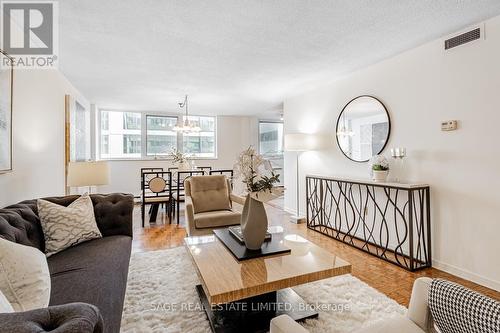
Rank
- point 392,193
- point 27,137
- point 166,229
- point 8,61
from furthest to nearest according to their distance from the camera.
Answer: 1. point 166,229
2. point 392,193
3. point 27,137
4. point 8,61

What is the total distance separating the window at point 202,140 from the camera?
280 inches

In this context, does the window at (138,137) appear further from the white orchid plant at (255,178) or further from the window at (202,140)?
the white orchid plant at (255,178)

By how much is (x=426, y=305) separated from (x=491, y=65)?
230 cm

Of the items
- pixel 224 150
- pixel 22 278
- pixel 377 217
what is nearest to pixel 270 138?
pixel 224 150

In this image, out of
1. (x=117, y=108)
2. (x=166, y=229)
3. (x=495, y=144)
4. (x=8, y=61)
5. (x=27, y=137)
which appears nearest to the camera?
(x=8, y=61)

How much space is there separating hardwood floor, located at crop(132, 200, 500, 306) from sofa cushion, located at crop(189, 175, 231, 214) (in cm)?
60

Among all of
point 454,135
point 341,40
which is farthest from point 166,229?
point 454,135

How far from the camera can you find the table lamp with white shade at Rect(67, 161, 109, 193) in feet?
9.32

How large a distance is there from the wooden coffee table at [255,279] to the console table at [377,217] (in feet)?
4.55

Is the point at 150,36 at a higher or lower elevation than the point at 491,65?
higher

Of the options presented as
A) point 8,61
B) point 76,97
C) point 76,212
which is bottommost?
point 76,212

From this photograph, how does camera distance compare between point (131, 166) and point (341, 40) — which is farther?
point (131, 166)

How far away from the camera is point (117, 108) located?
624 cm

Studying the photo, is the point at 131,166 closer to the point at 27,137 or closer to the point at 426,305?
the point at 27,137
